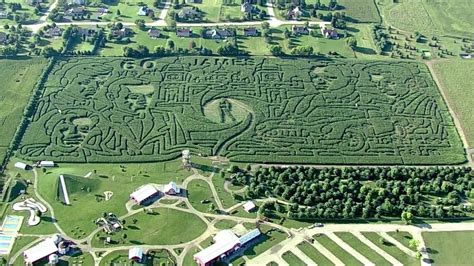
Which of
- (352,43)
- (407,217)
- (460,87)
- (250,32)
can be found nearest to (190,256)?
(407,217)

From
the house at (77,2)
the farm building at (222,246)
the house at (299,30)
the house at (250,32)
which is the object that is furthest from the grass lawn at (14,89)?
the house at (299,30)

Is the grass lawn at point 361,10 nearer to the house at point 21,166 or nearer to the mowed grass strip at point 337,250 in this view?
the mowed grass strip at point 337,250

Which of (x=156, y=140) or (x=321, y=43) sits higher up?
(x=321, y=43)

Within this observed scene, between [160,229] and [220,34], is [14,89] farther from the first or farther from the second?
[160,229]

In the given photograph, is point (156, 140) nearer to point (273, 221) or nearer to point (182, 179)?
point (182, 179)

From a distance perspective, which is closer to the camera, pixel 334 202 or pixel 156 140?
pixel 334 202

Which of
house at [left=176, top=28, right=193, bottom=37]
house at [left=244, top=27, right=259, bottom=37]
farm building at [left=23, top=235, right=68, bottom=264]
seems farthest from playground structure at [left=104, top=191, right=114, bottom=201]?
house at [left=244, top=27, right=259, bottom=37]

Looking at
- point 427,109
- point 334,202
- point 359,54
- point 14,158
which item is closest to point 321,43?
point 359,54

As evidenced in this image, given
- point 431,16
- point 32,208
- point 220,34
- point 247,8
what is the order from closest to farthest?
point 32,208
point 220,34
point 247,8
point 431,16
